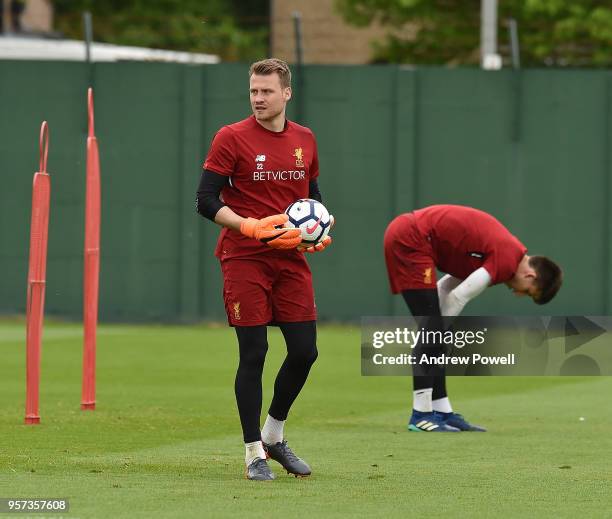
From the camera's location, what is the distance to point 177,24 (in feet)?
138

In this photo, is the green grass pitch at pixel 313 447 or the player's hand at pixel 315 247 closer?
the green grass pitch at pixel 313 447

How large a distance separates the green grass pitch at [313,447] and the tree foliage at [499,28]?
14.9 meters

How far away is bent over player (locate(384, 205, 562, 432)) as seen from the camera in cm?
1099

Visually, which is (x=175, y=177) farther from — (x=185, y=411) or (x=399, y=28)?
(x=399, y=28)

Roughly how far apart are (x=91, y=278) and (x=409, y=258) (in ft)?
8.13

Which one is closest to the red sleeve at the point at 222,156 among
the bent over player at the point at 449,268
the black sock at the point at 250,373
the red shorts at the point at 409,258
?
the black sock at the point at 250,373

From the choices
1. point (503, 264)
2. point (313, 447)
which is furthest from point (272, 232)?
point (503, 264)

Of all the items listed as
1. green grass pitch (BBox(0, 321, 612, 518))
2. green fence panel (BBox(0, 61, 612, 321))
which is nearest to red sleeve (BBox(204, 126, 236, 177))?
green grass pitch (BBox(0, 321, 612, 518))

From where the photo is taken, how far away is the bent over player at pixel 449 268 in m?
11.0

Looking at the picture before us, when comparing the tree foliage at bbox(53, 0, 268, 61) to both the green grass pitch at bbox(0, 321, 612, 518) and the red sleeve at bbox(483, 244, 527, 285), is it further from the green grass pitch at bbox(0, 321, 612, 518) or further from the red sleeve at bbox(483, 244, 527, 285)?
the red sleeve at bbox(483, 244, 527, 285)

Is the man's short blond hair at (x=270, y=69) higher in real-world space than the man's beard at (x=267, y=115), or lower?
higher

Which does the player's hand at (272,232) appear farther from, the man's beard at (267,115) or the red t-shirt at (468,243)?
the red t-shirt at (468,243)

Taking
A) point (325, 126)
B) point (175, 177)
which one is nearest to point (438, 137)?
point (325, 126)

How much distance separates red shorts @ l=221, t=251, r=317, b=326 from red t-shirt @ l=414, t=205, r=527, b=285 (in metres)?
2.75
